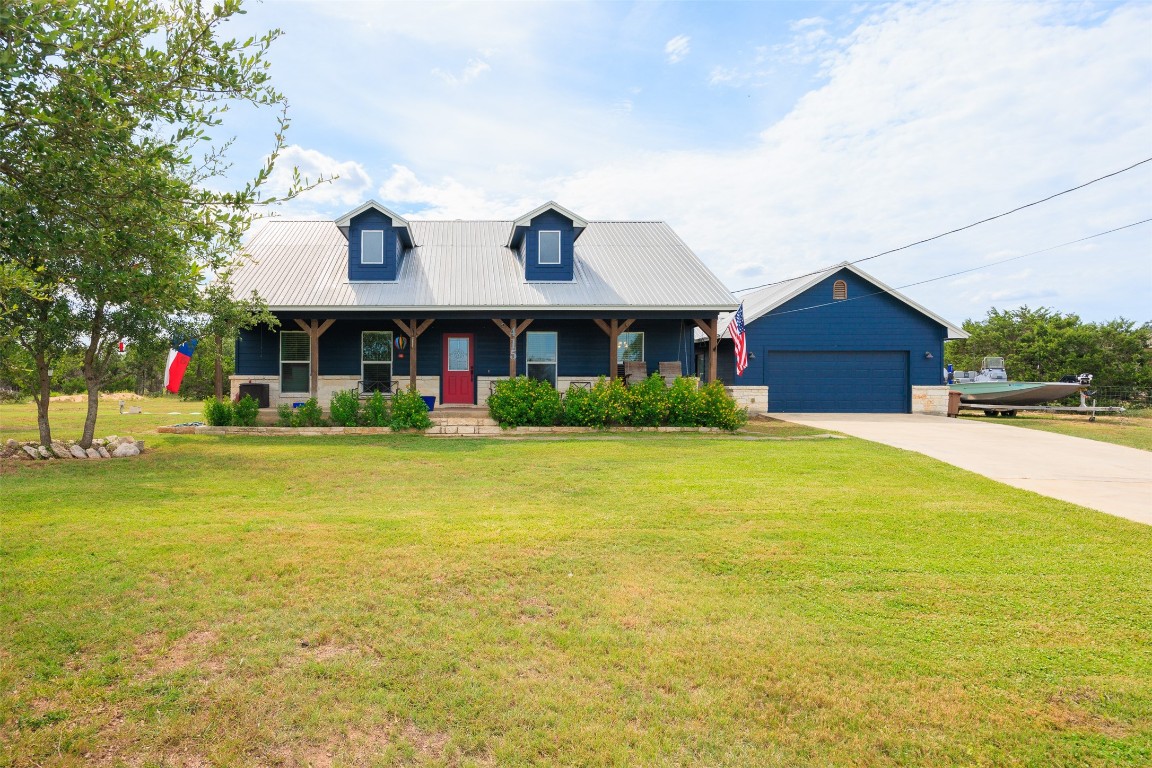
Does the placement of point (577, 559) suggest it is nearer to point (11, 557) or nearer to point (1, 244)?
point (1, 244)

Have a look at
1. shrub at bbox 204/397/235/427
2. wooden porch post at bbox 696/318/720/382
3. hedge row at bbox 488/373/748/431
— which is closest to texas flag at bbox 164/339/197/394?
shrub at bbox 204/397/235/427

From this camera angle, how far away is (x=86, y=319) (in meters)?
10.3

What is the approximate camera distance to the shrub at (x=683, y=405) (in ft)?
46.9

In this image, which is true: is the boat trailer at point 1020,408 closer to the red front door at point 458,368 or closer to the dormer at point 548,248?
the dormer at point 548,248

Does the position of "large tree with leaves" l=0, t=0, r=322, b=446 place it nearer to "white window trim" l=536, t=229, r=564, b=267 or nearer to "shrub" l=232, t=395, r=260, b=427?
"shrub" l=232, t=395, r=260, b=427

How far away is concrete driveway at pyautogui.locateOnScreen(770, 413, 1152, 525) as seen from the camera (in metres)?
7.52

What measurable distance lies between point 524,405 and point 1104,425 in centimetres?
1714

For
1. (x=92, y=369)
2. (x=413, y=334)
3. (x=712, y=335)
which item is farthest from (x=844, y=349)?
(x=92, y=369)

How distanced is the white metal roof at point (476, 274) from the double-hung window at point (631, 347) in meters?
1.74

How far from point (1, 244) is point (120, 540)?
10.1ft

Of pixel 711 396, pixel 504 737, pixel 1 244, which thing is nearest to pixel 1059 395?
pixel 711 396

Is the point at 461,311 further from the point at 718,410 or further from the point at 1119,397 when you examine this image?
the point at 1119,397

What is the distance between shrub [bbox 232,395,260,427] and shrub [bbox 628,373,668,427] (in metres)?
9.03

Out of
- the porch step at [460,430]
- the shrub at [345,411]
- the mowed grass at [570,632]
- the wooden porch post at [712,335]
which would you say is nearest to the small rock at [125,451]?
the mowed grass at [570,632]
